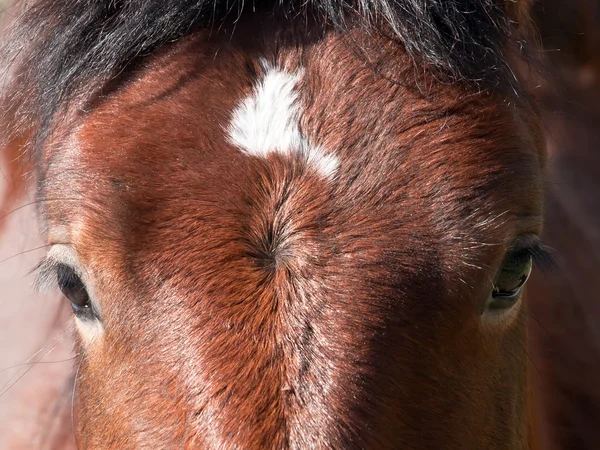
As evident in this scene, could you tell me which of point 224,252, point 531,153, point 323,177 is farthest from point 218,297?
point 531,153

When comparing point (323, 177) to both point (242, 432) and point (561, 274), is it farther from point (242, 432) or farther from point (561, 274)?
point (561, 274)

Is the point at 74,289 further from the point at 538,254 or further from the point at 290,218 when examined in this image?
the point at 538,254

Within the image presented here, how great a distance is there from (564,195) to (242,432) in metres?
2.24

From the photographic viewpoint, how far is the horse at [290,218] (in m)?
1.44

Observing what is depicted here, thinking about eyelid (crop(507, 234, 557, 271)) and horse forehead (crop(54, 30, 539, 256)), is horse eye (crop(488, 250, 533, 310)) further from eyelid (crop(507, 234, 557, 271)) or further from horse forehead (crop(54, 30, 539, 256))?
horse forehead (crop(54, 30, 539, 256))

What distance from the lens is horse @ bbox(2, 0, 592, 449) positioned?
144 cm

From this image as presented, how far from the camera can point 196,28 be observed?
5.79 ft

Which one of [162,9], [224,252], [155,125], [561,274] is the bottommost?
[561,274]

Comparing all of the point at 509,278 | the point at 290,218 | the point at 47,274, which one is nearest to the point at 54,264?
the point at 47,274

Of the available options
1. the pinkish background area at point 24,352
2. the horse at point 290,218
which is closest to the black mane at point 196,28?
the horse at point 290,218

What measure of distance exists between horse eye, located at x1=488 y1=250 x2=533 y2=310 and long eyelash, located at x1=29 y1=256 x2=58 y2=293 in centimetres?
101

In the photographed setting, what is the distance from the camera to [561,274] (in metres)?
2.94

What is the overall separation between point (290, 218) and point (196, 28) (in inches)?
21.6

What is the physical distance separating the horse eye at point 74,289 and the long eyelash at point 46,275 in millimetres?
23
